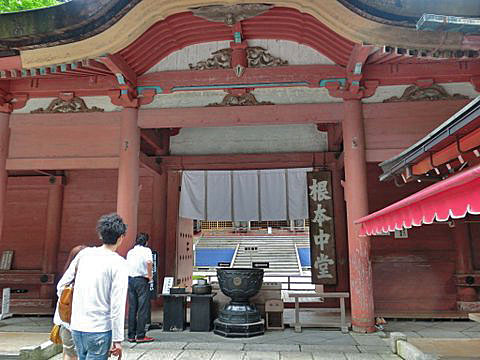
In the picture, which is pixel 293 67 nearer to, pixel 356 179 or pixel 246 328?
pixel 356 179

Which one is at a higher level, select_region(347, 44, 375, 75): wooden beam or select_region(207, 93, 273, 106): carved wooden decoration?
select_region(347, 44, 375, 75): wooden beam

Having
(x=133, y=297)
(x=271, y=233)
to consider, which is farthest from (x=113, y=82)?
(x=271, y=233)

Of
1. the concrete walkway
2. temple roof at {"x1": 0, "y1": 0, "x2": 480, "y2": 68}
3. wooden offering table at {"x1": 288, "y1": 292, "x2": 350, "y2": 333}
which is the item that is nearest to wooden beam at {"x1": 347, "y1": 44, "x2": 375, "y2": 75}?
temple roof at {"x1": 0, "y1": 0, "x2": 480, "y2": 68}

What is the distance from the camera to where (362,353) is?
4430mm

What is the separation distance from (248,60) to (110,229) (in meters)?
4.43

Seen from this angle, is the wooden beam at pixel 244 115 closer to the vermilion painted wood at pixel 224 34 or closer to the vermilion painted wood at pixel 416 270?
the vermilion painted wood at pixel 224 34

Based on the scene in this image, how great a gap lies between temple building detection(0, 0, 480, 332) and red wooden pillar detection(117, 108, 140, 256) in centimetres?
2

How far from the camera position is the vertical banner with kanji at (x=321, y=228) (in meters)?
7.48

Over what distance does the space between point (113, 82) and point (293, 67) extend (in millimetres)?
2987

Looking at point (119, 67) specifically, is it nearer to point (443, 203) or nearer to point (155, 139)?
point (155, 139)

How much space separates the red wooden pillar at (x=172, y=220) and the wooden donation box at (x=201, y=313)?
2511 mm

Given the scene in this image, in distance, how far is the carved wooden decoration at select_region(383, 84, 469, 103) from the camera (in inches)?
227

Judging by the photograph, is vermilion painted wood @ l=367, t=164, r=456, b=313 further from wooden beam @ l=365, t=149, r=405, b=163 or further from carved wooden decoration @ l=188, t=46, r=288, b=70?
carved wooden decoration @ l=188, t=46, r=288, b=70

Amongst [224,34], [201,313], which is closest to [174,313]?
[201,313]
